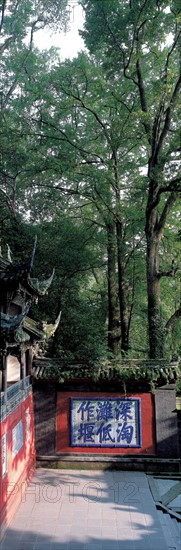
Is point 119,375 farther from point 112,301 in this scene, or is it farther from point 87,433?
point 112,301

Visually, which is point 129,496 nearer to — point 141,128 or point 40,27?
point 141,128

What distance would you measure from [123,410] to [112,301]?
585 centimetres

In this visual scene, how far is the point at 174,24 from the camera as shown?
38.6ft

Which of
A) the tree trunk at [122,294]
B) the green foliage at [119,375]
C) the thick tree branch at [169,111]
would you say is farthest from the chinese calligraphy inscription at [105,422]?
the thick tree branch at [169,111]

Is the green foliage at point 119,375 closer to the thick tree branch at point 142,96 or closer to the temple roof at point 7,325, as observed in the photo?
the temple roof at point 7,325

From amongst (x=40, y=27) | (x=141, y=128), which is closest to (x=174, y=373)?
(x=141, y=128)

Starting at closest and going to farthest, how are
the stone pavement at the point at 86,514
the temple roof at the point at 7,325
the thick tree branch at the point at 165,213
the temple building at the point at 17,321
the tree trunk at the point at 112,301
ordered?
the temple roof at the point at 7,325 → the temple building at the point at 17,321 → the stone pavement at the point at 86,514 → the thick tree branch at the point at 165,213 → the tree trunk at the point at 112,301

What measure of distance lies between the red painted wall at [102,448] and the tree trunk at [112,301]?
3.94m

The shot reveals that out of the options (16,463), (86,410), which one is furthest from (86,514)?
(86,410)

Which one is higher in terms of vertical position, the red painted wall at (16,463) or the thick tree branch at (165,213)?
the thick tree branch at (165,213)

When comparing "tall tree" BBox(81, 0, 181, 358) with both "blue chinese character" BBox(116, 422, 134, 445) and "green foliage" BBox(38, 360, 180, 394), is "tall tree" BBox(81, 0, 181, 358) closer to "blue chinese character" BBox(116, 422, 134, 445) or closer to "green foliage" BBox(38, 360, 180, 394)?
→ "green foliage" BBox(38, 360, 180, 394)

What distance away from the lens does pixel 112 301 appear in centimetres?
1595

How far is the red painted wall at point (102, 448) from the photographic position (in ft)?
34.8

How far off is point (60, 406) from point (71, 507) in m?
2.92
